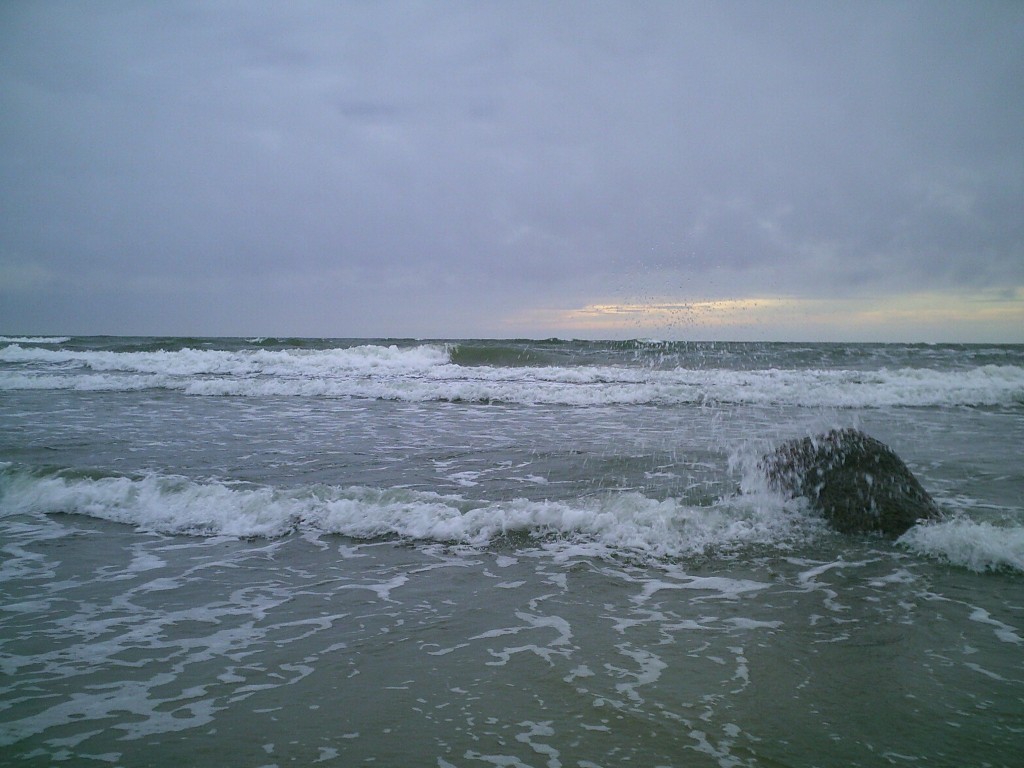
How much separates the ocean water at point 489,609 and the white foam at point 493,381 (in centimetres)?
707

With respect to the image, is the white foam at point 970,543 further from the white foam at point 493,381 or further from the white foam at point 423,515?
the white foam at point 493,381

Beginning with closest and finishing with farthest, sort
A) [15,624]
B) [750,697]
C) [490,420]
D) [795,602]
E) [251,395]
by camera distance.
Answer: [750,697]
[15,624]
[795,602]
[490,420]
[251,395]

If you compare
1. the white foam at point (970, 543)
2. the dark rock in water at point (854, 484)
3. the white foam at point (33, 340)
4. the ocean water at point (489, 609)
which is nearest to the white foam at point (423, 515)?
the ocean water at point (489, 609)

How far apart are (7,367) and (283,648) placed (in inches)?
1278

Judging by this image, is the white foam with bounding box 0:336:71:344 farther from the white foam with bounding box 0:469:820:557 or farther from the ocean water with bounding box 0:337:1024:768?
the white foam with bounding box 0:469:820:557

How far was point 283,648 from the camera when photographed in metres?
3.98

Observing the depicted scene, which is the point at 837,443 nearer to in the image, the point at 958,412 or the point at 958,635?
the point at 958,635

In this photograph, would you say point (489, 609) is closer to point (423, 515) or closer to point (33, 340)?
point (423, 515)

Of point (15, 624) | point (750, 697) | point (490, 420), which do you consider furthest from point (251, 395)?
point (750, 697)

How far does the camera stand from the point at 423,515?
6371 millimetres

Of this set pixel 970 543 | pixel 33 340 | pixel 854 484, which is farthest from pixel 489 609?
pixel 33 340

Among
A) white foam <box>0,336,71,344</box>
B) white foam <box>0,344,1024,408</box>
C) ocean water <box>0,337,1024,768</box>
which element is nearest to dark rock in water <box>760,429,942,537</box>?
ocean water <box>0,337,1024,768</box>

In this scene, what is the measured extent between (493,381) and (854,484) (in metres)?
17.0

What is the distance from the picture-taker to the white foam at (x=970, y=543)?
5.25m
